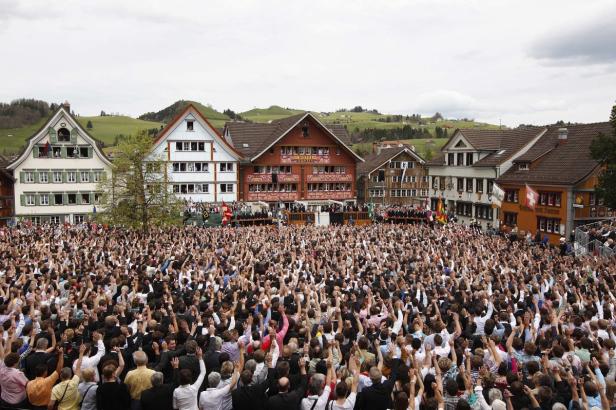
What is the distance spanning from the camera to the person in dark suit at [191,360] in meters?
7.72

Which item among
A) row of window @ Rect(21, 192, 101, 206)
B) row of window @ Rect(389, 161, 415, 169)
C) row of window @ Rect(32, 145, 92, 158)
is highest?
row of window @ Rect(32, 145, 92, 158)

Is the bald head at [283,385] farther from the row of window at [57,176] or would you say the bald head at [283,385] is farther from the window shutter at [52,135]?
the window shutter at [52,135]

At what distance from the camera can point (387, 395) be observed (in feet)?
22.9

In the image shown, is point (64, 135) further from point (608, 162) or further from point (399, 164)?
point (608, 162)

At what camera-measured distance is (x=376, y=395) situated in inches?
273

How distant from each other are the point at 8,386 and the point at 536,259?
20032 millimetres

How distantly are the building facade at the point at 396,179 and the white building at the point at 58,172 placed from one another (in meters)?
32.7

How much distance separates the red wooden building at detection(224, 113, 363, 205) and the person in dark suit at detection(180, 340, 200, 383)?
44.4 meters

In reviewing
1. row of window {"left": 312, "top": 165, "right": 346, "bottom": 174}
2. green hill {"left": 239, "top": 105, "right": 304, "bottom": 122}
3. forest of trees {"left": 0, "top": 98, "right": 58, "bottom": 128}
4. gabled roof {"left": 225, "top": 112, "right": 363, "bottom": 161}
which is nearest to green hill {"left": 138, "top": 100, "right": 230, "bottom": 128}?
green hill {"left": 239, "top": 105, "right": 304, "bottom": 122}

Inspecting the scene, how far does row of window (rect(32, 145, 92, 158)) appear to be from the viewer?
158 ft

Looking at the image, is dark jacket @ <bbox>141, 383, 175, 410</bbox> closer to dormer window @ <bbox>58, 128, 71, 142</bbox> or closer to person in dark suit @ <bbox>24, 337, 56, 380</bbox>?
person in dark suit @ <bbox>24, 337, 56, 380</bbox>

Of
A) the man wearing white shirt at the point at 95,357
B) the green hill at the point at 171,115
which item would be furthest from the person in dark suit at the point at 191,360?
the green hill at the point at 171,115

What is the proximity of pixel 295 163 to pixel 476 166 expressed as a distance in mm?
18392

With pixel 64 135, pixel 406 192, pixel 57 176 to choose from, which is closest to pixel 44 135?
pixel 64 135
